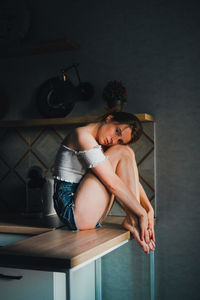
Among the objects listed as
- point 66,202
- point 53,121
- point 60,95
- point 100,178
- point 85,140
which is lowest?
point 66,202

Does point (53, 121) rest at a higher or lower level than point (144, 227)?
higher

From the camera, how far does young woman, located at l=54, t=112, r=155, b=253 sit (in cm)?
149

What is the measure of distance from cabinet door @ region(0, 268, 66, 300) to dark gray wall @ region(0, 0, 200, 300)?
2.77ft

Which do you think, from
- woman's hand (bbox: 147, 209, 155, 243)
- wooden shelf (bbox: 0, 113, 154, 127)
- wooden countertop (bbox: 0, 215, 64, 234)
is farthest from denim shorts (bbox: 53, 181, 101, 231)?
wooden shelf (bbox: 0, 113, 154, 127)

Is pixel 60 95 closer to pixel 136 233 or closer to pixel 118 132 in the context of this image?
pixel 118 132

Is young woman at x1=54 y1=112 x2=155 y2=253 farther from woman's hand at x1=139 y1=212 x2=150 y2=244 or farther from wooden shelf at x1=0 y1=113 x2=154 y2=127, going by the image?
wooden shelf at x1=0 y1=113 x2=154 y2=127

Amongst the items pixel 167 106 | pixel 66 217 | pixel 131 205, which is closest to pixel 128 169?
pixel 131 205

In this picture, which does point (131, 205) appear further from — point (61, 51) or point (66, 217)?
point (61, 51)

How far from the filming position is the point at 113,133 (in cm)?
159

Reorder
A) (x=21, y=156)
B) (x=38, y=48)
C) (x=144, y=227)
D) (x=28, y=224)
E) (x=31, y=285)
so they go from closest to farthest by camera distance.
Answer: (x=31, y=285) < (x=144, y=227) < (x=28, y=224) < (x=38, y=48) < (x=21, y=156)

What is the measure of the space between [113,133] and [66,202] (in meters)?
0.37

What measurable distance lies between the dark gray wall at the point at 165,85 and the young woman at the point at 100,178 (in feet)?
1.17

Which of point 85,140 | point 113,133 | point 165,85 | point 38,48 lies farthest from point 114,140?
point 38,48

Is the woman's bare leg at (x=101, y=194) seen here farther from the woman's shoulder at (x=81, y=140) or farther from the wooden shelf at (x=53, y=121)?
the wooden shelf at (x=53, y=121)
